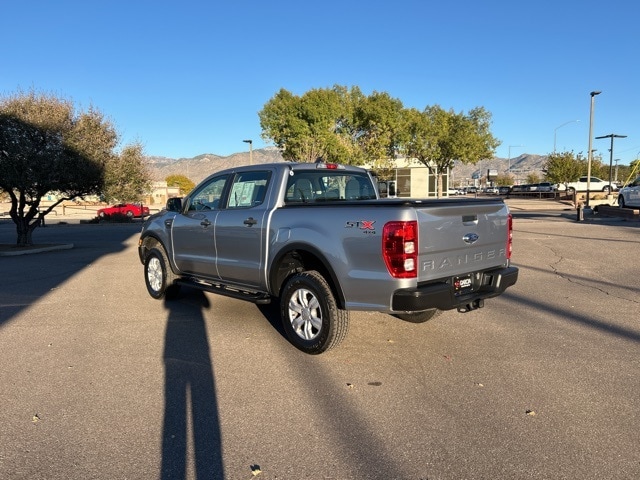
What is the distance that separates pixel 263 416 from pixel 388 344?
2.01m

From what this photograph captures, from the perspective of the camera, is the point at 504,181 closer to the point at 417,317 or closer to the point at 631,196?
the point at 631,196

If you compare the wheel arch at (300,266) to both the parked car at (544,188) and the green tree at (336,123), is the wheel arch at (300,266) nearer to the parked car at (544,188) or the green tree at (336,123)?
the green tree at (336,123)

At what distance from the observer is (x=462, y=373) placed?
4406mm

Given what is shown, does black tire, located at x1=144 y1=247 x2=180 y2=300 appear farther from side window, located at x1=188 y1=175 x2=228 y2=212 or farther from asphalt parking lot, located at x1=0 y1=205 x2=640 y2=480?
side window, located at x1=188 y1=175 x2=228 y2=212

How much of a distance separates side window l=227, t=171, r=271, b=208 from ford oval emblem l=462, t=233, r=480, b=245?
7.44 ft

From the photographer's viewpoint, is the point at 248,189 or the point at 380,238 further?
the point at 248,189

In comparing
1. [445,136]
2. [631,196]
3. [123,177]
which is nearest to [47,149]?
[123,177]

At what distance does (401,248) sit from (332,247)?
0.75m

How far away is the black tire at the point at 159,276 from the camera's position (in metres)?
7.15

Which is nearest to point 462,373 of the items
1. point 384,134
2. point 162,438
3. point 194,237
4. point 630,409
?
point 630,409

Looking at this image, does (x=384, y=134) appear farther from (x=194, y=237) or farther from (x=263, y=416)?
(x=263, y=416)

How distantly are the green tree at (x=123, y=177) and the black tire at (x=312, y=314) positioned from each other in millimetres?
12050

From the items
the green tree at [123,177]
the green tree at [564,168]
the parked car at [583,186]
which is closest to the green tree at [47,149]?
the green tree at [123,177]

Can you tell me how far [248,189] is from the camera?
19.2 feet
